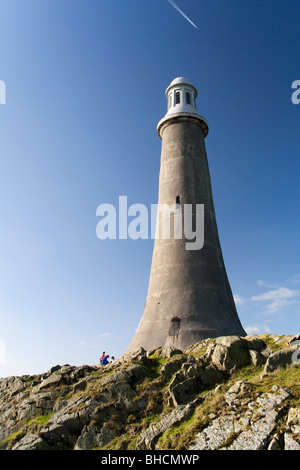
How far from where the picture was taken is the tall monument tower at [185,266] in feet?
59.3

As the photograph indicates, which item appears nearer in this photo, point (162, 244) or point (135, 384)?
point (135, 384)

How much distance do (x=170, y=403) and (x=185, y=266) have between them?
9.78 metres

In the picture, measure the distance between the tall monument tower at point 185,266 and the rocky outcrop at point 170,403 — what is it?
11.4ft

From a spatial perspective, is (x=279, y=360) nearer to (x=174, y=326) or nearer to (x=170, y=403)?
(x=170, y=403)

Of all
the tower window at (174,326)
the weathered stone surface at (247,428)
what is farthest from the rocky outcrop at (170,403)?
the tower window at (174,326)

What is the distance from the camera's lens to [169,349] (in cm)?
1426

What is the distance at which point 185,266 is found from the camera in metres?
19.8

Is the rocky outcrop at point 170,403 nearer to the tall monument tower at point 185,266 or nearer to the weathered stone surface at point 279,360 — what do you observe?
the weathered stone surface at point 279,360

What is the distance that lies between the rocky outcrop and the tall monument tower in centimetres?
347

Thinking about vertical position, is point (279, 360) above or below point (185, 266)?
below

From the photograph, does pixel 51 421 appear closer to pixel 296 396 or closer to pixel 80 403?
pixel 80 403

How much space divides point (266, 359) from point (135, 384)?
15.1ft

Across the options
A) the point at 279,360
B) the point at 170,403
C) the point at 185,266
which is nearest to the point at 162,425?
the point at 170,403
